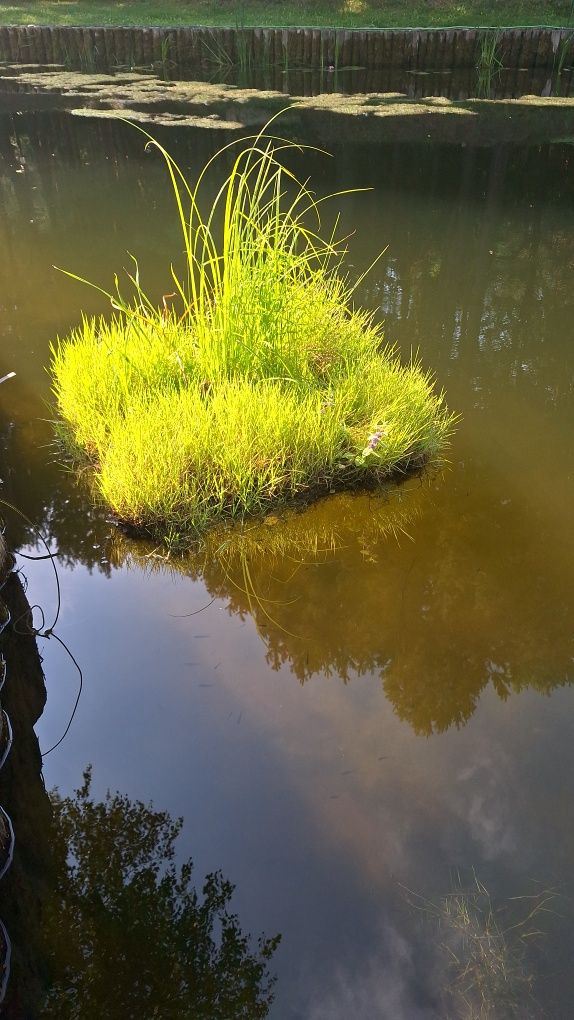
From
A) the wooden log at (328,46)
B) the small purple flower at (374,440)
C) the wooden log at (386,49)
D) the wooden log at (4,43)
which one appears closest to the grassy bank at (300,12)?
the wooden log at (4,43)

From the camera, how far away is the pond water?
1.39 meters

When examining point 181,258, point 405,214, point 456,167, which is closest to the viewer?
point 181,258

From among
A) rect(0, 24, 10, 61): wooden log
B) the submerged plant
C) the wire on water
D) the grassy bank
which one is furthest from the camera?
the grassy bank

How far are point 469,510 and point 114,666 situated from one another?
4.18ft

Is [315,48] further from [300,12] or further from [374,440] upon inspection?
[374,440]

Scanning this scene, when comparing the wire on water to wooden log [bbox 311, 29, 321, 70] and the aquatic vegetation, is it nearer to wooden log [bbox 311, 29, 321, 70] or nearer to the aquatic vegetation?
the aquatic vegetation

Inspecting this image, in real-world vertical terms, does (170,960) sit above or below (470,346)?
below

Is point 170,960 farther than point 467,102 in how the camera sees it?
No

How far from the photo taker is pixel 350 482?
2.67 metres

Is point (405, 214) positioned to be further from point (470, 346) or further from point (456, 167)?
point (470, 346)

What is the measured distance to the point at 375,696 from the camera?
6.20 feet

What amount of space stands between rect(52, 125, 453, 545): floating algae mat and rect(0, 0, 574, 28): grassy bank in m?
8.70

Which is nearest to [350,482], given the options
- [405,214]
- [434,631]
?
[434,631]

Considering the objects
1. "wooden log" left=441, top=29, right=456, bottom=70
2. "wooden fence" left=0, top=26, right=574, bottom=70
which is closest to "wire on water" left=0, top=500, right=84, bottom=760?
"wooden fence" left=0, top=26, right=574, bottom=70
